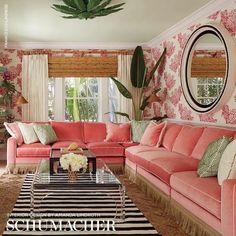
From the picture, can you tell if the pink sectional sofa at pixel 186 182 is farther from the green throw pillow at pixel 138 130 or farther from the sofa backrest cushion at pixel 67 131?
the sofa backrest cushion at pixel 67 131

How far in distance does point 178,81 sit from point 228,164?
3723mm

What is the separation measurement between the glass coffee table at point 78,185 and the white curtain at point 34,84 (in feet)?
9.90

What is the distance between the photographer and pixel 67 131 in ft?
23.6

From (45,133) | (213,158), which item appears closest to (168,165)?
(213,158)

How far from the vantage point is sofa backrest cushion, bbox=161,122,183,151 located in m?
5.77

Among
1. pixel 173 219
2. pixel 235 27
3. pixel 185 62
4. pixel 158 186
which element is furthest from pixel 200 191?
pixel 185 62

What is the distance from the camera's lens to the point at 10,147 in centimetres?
641

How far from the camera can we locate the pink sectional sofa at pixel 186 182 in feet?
9.12

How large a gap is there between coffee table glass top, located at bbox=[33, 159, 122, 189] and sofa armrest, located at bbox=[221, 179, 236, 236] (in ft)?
4.25

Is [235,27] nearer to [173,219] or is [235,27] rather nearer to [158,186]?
[158,186]

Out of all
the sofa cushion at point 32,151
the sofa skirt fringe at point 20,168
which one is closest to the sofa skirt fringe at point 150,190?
the sofa cushion at point 32,151

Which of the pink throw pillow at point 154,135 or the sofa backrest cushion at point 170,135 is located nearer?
the sofa backrest cushion at point 170,135

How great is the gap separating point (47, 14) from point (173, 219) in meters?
3.46

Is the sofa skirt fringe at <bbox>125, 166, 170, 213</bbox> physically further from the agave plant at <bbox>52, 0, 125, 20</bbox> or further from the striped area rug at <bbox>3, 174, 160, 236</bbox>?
the agave plant at <bbox>52, 0, 125, 20</bbox>
